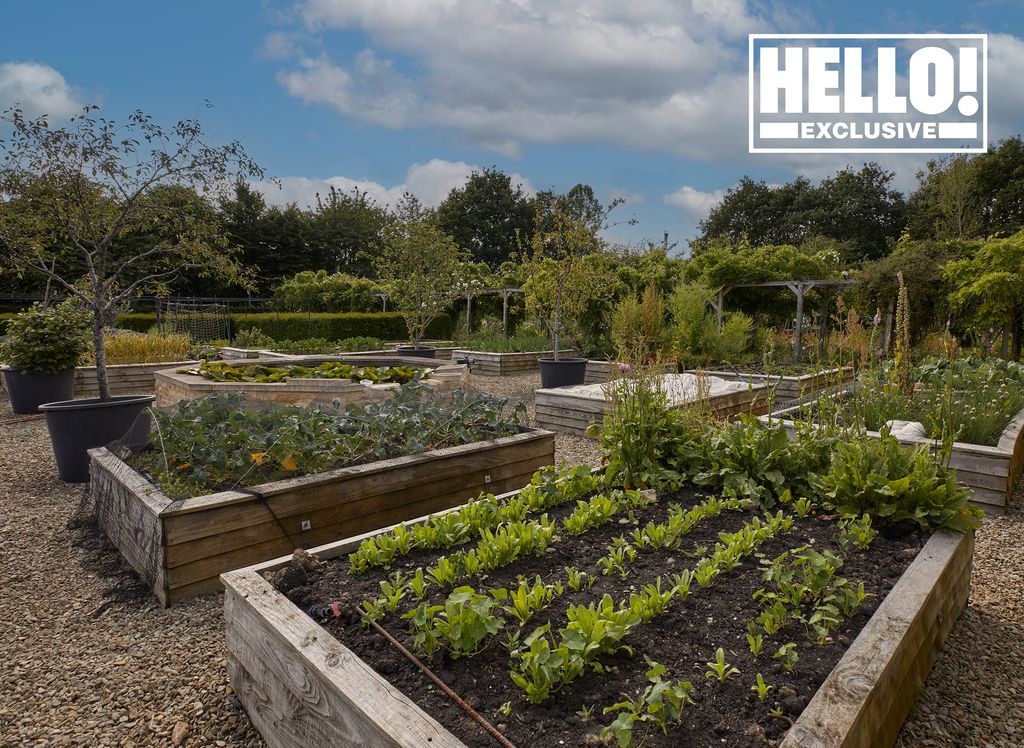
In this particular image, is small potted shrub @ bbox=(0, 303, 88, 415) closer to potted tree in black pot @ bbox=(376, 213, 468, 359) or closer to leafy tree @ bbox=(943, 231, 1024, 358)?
potted tree in black pot @ bbox=(376, 213, 468, 359)

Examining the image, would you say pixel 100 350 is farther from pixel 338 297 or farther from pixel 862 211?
pixel 862 211

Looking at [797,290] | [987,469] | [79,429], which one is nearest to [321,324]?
[797,290]

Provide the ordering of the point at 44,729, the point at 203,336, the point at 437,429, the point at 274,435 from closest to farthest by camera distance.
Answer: the point at 44,729 → the point at 274,435 → the point at 437,429 → the point at 203,336

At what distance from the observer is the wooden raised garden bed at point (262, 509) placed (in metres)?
2.75

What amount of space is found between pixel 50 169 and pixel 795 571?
586cm

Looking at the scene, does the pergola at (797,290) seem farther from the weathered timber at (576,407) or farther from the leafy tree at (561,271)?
the weathered timber at (576,407)

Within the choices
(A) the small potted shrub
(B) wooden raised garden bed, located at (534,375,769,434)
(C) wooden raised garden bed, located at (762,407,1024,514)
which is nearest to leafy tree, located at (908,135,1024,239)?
(B) wooden raised garden bed, located at (534,375,769,434)

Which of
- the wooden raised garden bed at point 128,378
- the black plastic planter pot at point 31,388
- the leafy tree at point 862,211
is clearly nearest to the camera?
the black plastic planter pot at point 31,388

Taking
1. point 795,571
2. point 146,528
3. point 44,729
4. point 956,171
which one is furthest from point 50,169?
point 956,171

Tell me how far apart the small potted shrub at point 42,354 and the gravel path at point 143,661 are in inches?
163

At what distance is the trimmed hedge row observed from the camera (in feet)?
56.2

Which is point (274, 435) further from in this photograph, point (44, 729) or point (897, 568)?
point (897, 568)

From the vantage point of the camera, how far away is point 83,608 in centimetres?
280

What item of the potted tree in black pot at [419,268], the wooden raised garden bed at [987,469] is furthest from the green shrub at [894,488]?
the potted tree in black pot at [419,268]
